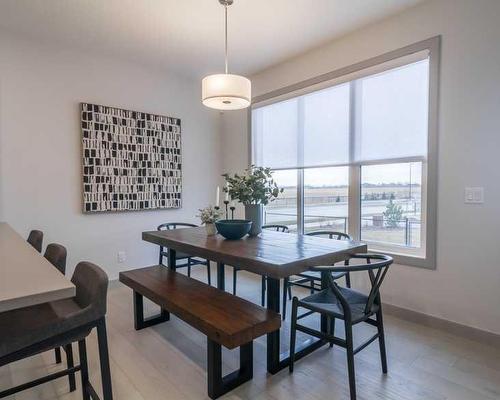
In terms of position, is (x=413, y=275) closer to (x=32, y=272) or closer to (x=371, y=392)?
(x=371, y=392)

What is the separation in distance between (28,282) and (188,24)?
2657 mm

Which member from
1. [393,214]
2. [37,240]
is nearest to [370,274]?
[393,214]

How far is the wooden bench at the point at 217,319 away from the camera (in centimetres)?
168

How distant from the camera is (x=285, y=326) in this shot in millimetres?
2723

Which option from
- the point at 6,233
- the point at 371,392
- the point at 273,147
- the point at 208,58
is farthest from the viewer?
the point at 273,147

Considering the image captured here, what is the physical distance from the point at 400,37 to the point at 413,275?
2.11 m

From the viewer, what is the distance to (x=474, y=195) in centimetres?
244

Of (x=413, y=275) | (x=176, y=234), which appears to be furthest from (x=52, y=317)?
(x=413, y=275)

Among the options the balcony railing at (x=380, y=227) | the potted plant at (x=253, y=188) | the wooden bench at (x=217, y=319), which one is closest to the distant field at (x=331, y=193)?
the balcony railing at (x=380, y=227)

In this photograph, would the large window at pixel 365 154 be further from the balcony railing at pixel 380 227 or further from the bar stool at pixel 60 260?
the bar stool at pixel 60 260

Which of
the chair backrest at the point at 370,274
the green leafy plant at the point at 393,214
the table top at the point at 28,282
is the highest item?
the green leafy plant at the point at 393,214

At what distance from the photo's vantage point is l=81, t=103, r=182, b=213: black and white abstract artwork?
357 centimetres

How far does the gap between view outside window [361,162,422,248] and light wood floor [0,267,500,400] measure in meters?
0.84

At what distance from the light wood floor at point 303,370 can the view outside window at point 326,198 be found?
1.23 metres
